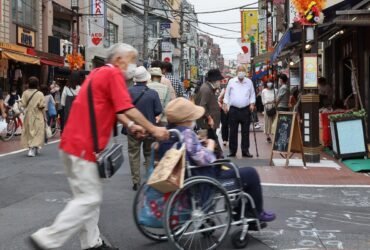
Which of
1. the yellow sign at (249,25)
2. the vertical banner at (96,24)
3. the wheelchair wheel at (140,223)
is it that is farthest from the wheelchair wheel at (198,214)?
the yellow sign at (249,25)

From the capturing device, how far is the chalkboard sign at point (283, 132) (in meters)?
10.6

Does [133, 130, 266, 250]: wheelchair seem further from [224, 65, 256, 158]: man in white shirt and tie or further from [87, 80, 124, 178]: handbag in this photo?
[224, 65, 256, 158]: man in white shirt and tie

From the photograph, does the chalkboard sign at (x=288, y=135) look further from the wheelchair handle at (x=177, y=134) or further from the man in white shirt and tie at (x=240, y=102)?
the wheelchair handle at (x=177, y=134)

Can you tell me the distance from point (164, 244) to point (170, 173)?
1.06 m

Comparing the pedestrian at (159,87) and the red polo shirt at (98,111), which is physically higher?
the pedestrian at (159,87)

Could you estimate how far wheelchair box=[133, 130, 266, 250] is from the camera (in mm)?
4754

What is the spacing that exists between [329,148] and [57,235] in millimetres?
9832

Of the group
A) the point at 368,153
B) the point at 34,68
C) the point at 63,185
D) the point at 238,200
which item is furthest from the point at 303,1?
the point at 34,68

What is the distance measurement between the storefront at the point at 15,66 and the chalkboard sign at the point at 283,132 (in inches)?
478

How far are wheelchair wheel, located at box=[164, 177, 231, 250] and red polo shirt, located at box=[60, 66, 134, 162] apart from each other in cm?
82

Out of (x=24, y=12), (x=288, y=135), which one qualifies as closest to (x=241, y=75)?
(x=288, y=135)

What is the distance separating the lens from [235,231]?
17.2ft

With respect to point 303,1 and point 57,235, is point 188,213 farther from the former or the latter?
point 303,1

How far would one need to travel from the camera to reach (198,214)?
15.9 feet
